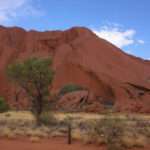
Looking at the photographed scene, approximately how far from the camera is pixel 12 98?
64.8 meters

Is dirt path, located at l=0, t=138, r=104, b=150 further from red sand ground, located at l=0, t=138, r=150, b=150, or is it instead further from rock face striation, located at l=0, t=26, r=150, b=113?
rock face striation, located at l=0, t=26, r=150, b=113

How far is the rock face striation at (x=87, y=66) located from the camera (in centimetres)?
5153

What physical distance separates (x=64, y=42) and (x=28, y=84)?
149 feet

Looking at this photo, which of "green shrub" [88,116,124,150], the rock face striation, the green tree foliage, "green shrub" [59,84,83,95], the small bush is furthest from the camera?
"green shrub" [59,84,83,95]

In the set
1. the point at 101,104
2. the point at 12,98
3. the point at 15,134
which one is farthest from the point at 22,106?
the point at 15,134

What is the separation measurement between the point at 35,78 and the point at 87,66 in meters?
34.0

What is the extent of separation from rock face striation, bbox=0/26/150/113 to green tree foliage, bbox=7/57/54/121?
1983cm

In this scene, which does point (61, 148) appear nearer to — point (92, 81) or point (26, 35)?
point (92, 81)

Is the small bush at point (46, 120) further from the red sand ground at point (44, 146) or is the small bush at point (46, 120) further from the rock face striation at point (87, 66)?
the rock face striation at point (87, 66)

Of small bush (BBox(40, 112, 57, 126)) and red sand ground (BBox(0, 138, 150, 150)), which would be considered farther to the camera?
small bush (BBox(40, 112, 57, 126))

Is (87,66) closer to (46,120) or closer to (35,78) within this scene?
(35,78)

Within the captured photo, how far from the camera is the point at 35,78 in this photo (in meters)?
27.8

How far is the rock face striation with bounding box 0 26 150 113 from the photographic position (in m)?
51.5

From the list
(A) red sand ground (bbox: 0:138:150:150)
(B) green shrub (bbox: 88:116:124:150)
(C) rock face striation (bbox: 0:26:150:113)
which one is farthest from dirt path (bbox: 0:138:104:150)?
(C) rock face striation (bbox: 0:26:150:113)
